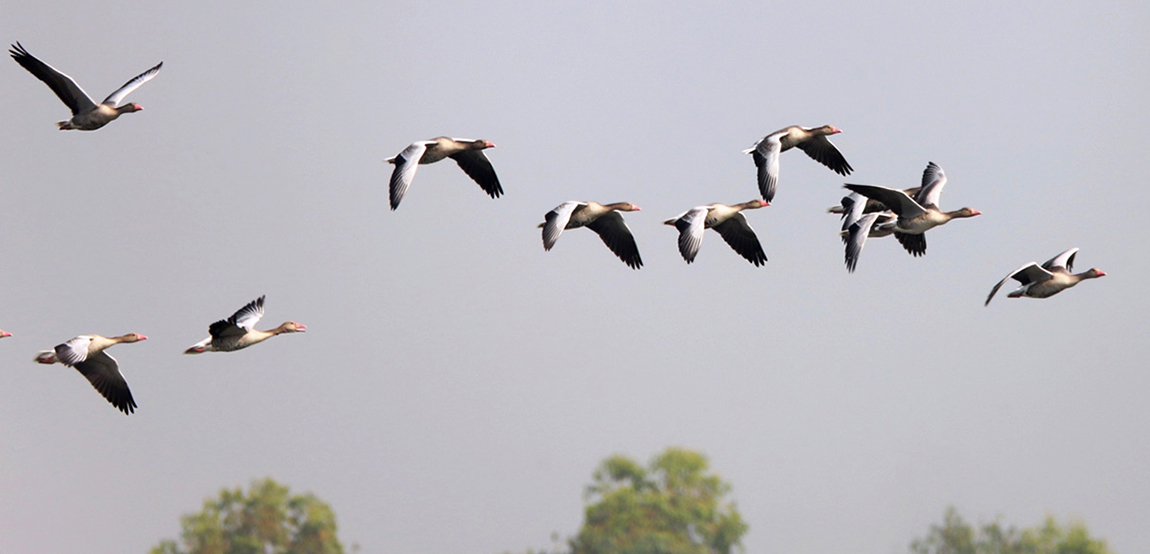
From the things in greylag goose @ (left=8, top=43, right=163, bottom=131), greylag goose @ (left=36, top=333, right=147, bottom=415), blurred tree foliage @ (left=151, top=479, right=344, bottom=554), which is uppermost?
blurred tree foliage @ (left=151, top=479, right=344, bottom=554)

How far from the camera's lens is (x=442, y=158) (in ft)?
85.2

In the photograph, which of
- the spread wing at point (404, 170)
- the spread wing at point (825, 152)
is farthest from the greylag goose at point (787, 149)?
the spread wing at point (404, 170)

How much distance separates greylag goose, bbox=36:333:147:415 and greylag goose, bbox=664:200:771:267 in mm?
9113

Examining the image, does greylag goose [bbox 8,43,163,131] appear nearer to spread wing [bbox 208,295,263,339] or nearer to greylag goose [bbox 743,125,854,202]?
spread wing [bbox 208,295,263,339]

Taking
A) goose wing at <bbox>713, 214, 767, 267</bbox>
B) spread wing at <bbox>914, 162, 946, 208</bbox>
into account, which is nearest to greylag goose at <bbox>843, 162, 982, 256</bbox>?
spread wing at <bbox>914, 162, 946, 208</bbox>

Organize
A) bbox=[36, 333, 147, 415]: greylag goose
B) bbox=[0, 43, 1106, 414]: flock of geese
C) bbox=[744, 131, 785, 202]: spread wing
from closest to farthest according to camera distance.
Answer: bbox=[36, 333, 147, 415]: greylag goose
bbox=[0, 43, 1106, 414]: flock of geese
bbox=[744, 131, 785, 202]: spread wing

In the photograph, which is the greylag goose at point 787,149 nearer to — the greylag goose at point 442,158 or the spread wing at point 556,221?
the spread wing at point 556,221

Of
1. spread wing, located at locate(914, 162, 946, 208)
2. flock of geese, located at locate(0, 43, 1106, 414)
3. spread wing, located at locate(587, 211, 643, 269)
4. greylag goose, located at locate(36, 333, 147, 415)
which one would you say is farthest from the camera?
spread wing, located at locate(587, 211, 643, 269)

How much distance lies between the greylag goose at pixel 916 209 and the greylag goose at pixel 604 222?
459 cm

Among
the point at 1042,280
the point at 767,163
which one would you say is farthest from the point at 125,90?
the point at 1042,280

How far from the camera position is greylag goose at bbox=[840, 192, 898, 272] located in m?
23.1

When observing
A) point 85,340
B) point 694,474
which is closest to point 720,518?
point 694,474

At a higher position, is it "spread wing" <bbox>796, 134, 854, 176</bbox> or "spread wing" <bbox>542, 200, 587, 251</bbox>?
"spread wing" <bbox>796, 134, 854, 176</bbox>

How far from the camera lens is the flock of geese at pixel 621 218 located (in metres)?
22.7
